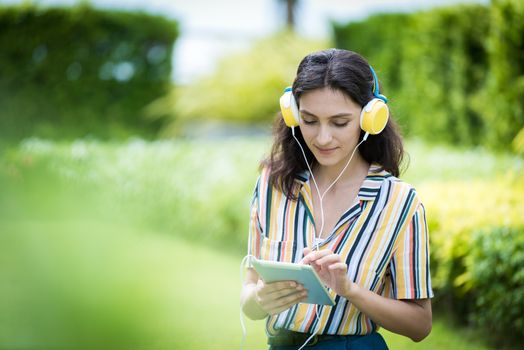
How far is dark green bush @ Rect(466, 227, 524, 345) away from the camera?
12.9ft

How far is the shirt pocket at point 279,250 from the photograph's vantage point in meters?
2.02

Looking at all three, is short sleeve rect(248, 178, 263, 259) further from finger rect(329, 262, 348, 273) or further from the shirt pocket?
finger rect(329, 262, 348, 273)

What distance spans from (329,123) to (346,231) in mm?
314

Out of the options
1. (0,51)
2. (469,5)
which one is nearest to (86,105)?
(0,51)

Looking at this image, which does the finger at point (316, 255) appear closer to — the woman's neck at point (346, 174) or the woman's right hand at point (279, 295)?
the woman's right hand at point (279, 295)

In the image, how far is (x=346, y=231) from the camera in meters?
2.01

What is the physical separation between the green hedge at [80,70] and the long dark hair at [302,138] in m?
11.5

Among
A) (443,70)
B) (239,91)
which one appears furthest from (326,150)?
(239,91)

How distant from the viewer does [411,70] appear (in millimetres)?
10336

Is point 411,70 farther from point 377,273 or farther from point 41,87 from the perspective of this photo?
point 377,273

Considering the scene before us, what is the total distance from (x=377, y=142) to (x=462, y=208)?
276 centimetres

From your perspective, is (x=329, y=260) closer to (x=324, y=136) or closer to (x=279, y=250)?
(x=279, y=250)

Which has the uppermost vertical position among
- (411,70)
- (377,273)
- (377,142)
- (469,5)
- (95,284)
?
(469,5)

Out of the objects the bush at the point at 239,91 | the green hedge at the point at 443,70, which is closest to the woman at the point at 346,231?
the green hedge at the point at 443,70
